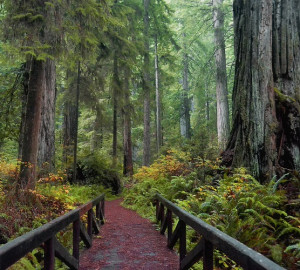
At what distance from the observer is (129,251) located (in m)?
5.25

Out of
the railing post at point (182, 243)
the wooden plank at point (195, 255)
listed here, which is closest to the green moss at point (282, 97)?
the railing post at point (182, 243)

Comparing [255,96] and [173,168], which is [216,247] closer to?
[255,96]

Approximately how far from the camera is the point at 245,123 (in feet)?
24.8

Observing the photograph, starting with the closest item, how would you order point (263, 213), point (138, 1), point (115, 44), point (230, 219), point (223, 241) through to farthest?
point (223, 241) → point (230, 219) → point (263, 213) → point (115, 44) → point (138, 1)

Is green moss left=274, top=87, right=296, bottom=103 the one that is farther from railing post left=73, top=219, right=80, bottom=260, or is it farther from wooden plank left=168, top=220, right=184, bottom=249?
railing post left=73, top=219, right=80, bottom=260

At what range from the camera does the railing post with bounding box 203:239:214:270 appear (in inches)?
116

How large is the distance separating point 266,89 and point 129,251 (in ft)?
16.4

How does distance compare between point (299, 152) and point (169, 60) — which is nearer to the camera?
point (299, 152)

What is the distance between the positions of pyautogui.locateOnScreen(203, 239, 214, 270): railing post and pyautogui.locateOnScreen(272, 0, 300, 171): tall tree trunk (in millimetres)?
4558

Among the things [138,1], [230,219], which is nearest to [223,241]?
[230,219]

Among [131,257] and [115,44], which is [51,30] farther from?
[115,44]

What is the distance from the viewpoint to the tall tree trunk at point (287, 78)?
6.89m

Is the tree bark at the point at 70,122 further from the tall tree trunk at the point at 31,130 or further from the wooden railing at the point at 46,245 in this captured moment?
Answer: the wooden railing at the point at 46,245

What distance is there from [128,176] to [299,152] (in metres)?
12.5
